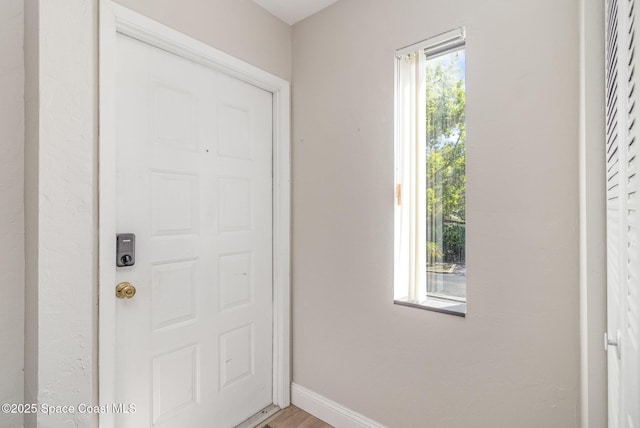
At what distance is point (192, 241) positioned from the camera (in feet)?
5.10

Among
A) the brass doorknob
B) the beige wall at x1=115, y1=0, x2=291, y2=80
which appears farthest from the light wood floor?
the beige wall at x1=115, y1=0, x2=291, y2=80

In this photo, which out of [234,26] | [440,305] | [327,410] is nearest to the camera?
[440,305]

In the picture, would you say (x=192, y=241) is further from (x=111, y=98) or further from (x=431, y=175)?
(x=431, y=175)

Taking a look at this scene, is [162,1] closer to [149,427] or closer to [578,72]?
[578,72]

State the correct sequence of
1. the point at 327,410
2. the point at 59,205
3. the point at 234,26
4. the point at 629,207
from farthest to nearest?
the point at 327,410, the point at 234,26, the point at 59,205, the point at 629,207

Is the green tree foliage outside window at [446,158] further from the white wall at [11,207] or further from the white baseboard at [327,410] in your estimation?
the white wall at [11,207]

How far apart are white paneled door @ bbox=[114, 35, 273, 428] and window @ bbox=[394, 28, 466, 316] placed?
83 cm

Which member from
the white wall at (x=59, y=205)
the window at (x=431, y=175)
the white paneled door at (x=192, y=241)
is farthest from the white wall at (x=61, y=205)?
the window at (x=431, y=175)

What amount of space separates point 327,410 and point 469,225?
1333 millimetres

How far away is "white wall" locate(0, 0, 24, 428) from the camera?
109 cm

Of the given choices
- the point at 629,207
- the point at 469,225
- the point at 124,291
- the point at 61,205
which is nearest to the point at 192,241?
Result: the point at 124,291

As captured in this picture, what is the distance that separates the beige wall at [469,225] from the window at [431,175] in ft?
0.22

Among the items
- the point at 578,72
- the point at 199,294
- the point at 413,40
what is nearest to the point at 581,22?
the point at 578,72

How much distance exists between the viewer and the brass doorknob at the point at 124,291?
1.30 metres
